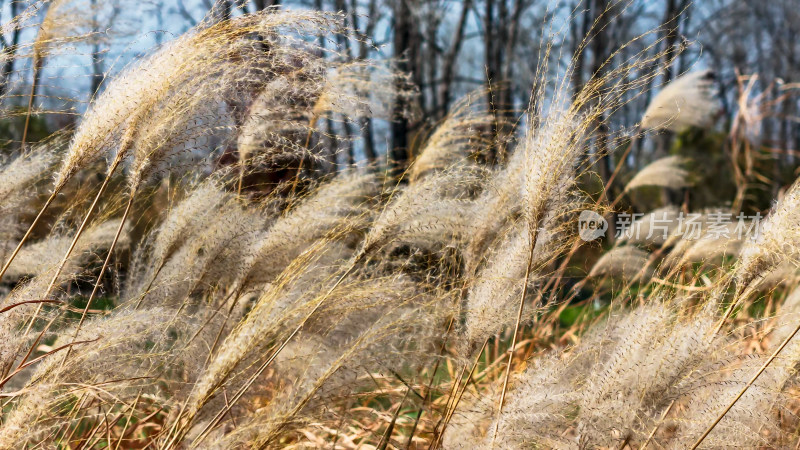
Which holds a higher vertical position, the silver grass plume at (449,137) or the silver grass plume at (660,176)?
the silver grass plume at (449,137)

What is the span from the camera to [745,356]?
133cm

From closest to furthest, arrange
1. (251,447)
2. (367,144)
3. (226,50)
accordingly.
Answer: (251,447) → (226,50) → (367,144)

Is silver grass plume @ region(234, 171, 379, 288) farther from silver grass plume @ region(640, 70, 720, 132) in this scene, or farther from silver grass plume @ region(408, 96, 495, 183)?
silver grass plume @ region(640, 70, 720, 132)

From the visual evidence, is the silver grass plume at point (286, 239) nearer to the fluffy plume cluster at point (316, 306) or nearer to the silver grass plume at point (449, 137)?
the fluffy plume cluster at point (316, 306)

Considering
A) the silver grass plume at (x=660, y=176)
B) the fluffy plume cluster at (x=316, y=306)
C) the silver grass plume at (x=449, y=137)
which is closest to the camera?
the fluffy plume cluster at (x=316, y=306)

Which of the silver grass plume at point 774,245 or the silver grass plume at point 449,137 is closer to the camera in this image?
the silver grass plume at point 774,245

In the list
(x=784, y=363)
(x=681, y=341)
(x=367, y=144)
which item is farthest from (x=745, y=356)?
(x=367, y=144)

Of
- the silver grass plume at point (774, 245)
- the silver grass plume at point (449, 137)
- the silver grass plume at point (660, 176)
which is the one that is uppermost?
the silver grass plume at point (449, 137)

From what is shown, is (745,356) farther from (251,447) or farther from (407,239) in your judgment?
(251,447)

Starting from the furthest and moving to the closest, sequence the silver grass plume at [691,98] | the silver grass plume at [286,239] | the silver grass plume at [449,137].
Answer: the silver grass plume at [691,98], the silver grass plume at [449,137], the silver grass plume at [286,239]

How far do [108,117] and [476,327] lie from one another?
32.9 inches

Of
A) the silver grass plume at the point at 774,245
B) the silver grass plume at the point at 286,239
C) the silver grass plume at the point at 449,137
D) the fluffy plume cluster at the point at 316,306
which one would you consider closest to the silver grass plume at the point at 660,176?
the silver grass plume at the point at 449,137

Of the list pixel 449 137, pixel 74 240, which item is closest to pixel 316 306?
pixel 74 240

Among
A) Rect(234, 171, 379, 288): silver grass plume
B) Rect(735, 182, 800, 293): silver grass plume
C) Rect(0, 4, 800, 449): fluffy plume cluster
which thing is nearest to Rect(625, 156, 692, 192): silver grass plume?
Rect(0, 4, 800, 449): fluffy plume cluster
